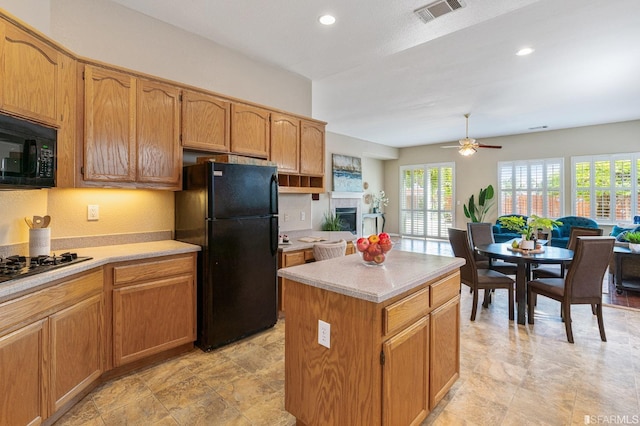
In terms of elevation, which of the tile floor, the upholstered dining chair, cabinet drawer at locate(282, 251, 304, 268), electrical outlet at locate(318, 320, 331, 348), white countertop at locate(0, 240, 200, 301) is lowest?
the tile floor

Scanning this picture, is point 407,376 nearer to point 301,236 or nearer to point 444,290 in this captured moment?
point 444,290

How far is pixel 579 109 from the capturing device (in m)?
5.70

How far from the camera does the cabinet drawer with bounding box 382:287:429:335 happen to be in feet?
4.94

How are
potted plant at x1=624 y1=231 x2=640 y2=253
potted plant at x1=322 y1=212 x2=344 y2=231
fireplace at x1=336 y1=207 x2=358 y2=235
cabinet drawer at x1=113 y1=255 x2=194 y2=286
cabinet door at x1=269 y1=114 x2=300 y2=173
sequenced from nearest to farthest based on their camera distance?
cabinet drawer at x1=113 y1=255 x2=194 y2=286, cabinet door at x1=269 y1=114 x2=300 y2=173, potted plant at x1=624 y1=231 x2=640 y2=253, potted plant at x1=322 y1=212 x2=344 y2=231, fireplace at x1=336 y1=207 x2=358 y2=235

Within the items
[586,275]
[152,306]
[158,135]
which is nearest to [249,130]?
[158,135]

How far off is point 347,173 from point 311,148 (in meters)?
4.40

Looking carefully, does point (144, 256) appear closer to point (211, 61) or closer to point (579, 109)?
point (211, 61)

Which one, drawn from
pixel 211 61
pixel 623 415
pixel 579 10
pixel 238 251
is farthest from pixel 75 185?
pixel 579 10

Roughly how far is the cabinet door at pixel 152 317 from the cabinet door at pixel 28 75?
4.20 feet

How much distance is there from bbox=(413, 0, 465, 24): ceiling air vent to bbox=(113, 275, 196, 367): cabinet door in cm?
293

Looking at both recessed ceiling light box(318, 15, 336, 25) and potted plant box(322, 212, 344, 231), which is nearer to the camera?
recessed ceiling light box(318, 15, 336, 25)

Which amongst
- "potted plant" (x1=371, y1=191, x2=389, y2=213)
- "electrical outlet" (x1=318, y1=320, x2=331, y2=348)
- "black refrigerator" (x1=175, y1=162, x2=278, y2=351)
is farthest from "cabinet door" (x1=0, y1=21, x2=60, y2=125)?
"potted plant" (x1=371, y1=191, x2=389, y2=213)

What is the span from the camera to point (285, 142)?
12.5 feet

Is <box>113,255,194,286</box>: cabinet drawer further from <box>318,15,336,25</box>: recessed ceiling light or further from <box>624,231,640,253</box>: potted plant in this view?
<box>624,231,640,253</box>: potted plant
